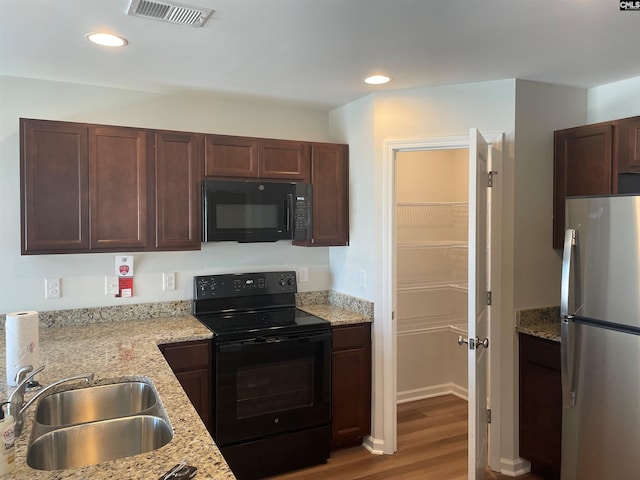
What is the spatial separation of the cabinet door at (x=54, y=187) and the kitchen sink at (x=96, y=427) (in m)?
1.12

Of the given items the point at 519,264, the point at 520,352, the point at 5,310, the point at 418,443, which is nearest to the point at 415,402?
the point at 418,443

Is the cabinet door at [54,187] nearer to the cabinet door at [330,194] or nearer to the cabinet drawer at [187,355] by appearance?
the cabinet drawer at [187,355]

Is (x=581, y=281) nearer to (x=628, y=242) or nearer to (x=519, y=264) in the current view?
(x=628, y=242)

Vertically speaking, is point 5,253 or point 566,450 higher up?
point 5,253

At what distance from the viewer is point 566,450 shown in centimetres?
257

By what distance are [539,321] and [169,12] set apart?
270 cm

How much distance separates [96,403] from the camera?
197 centimetres

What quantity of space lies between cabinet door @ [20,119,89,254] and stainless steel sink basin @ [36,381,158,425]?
1.11m

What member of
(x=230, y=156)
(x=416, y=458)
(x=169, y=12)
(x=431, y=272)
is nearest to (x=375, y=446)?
(x=416, y=458)

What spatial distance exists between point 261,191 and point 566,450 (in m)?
2.35

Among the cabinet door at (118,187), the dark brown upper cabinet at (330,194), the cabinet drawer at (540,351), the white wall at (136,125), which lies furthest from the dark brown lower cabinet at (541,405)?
the cabinet door at (118,187)

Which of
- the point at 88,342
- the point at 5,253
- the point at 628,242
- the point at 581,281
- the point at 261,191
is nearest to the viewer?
the point at 628,242

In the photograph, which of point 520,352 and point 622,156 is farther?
point 520,352

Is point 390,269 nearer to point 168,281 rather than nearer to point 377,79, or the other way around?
point 377,79
